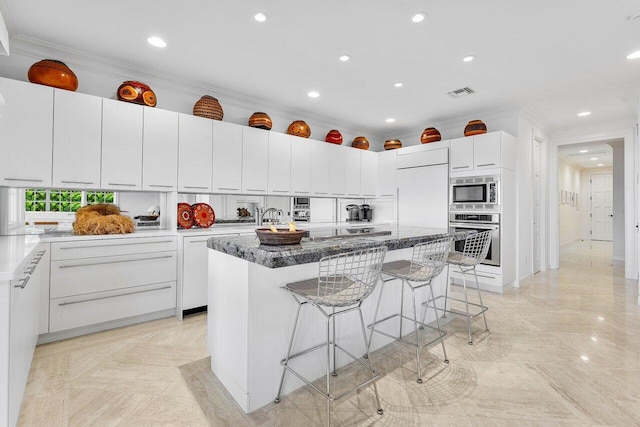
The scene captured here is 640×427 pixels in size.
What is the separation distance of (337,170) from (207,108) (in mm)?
2191

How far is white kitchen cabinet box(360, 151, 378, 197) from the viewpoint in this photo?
5.42 meters

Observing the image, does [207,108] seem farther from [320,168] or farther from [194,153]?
[320,168]

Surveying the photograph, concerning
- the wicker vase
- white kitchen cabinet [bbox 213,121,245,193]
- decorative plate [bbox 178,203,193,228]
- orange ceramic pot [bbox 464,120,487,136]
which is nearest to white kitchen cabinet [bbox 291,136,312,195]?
white kitchen cabinet [bbox 213,121,245,193]

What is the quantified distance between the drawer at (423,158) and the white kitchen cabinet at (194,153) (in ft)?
10.1

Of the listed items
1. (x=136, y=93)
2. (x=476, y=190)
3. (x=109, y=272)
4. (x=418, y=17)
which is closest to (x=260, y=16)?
(x=418, y=17)

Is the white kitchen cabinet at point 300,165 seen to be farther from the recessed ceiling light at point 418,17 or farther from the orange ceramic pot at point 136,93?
the recessed ceiling light at point 418,17

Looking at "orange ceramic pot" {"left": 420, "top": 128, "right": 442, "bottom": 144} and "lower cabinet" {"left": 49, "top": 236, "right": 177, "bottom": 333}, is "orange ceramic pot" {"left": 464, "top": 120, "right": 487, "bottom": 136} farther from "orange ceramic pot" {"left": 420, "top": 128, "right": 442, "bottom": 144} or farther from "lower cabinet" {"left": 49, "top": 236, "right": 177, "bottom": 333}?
"lower cabinet" {"left": 49, "top": 236, "right": 177, "bottom": 333}

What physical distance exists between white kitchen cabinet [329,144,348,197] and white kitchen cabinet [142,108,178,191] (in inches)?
91.8

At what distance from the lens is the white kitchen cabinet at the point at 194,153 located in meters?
3.36

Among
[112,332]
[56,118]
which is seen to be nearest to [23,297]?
[112,332]

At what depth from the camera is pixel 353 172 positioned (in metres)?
5.27

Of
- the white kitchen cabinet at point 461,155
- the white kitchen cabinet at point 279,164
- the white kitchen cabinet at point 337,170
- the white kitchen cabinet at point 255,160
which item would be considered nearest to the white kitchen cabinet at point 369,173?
the white kitchen cabinet at point 337,170

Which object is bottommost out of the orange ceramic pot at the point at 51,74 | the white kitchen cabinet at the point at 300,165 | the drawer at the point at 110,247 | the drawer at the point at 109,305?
the drawer at the point at 109,305

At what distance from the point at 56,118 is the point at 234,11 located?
1772 mm
